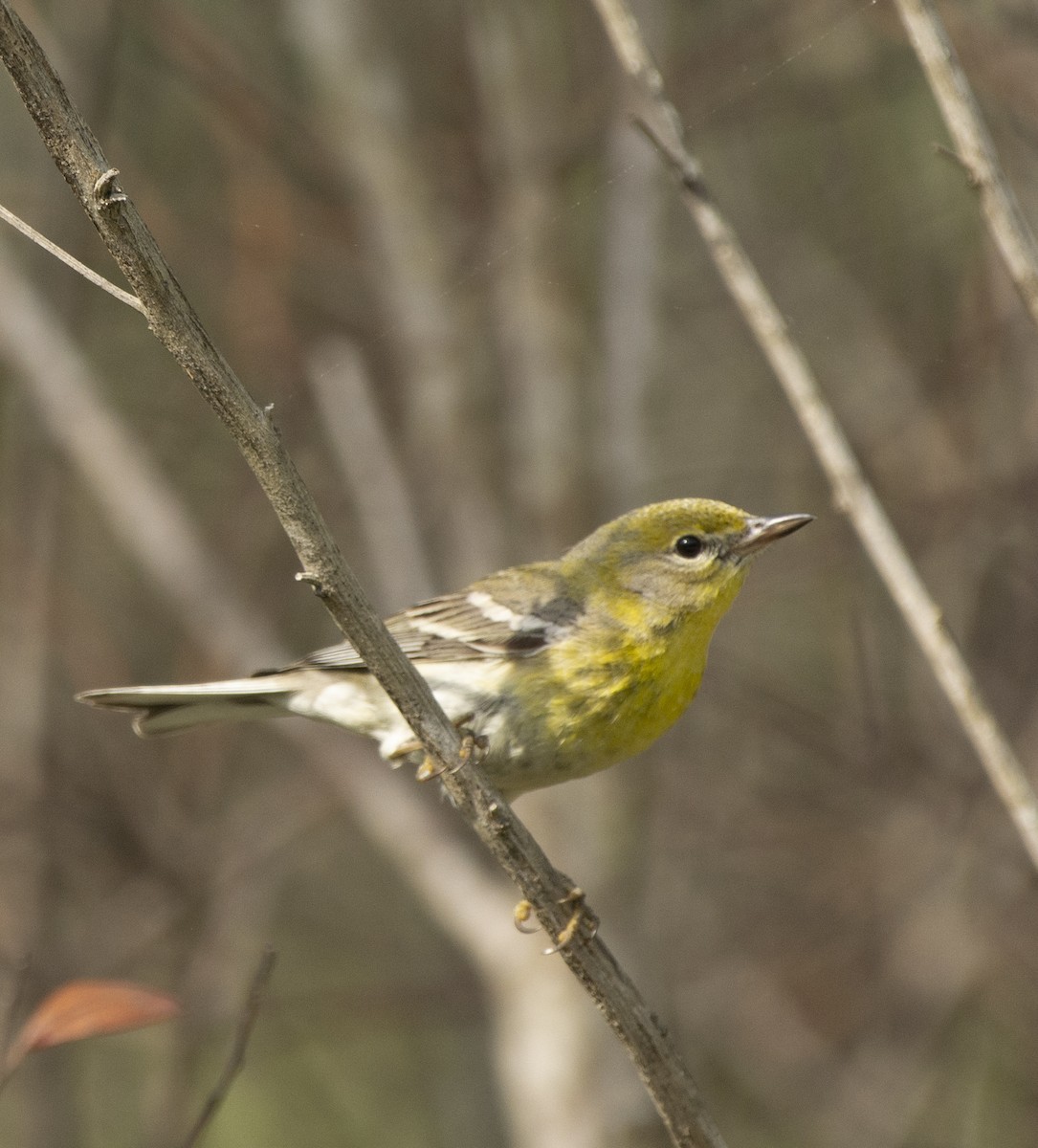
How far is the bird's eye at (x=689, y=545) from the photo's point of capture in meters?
3.39

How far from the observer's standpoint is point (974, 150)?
2.26 metres

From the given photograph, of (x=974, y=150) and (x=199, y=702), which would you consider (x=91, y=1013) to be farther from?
(x=974, y=150)

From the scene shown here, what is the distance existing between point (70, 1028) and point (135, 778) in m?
3.67

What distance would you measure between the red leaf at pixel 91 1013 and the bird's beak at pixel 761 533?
175 centimetres

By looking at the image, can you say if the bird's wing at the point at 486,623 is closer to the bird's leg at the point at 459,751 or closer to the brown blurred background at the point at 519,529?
the bird's leg at the point at 459,751

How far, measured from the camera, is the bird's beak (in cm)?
316

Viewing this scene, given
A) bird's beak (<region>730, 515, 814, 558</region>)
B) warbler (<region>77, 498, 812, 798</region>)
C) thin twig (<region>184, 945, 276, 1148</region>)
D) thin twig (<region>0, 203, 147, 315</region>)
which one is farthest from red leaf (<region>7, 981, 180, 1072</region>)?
bird's beak (<region>730, 515, 814, 558</region>)

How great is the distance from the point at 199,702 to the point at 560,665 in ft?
3.00

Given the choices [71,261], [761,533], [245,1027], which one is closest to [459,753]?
[245,1027]

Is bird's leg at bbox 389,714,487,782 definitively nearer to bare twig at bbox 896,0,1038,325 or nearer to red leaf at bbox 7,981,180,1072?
red leaf at bbox 7,981,180,1072

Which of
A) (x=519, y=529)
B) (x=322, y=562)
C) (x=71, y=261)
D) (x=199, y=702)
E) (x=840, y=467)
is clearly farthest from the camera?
(x=519, y=529)

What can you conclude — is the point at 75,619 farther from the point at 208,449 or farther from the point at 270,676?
the point at 270,676

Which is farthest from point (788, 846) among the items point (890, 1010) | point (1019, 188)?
point (1019, 188)

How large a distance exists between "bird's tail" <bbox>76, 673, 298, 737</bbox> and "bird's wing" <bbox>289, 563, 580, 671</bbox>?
128 millimetres
